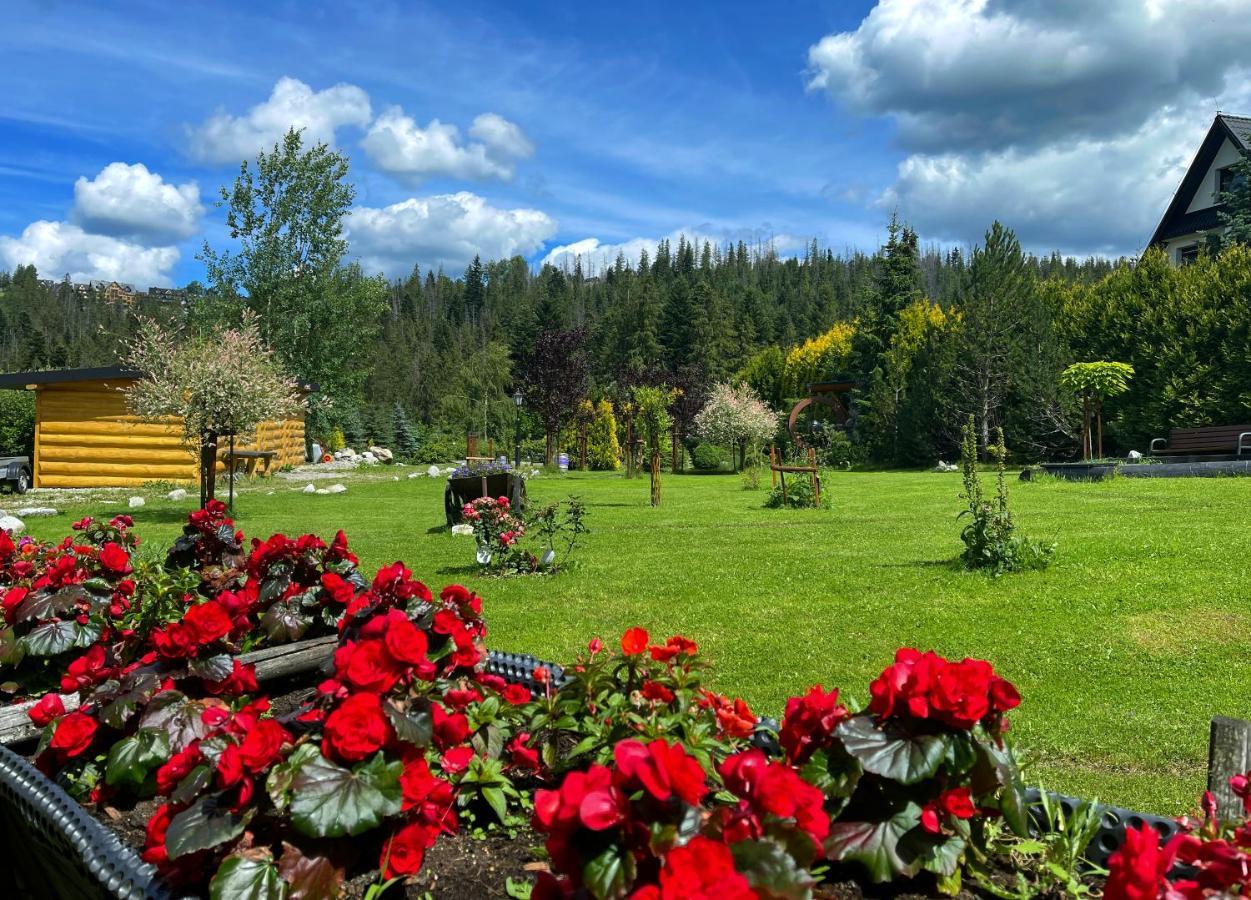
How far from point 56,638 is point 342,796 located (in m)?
2.09

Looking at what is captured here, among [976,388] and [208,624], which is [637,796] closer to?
[208,624]

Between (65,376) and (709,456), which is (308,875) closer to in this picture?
(65,376)

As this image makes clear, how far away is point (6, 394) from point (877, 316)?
29.4m

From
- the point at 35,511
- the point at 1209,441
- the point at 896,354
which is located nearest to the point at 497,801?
the point at 35,511

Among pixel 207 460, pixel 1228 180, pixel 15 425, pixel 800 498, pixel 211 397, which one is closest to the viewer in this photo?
pixel 211 397

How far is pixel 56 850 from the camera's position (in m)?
2.16

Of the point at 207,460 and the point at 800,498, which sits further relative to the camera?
the point at 800,498

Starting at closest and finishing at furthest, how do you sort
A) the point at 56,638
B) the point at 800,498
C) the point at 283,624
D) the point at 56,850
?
the point at 56,850 → the point at 56,638 → the point at 283,624 → the point at 800,498

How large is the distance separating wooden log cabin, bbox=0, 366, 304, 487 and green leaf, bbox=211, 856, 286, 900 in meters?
20.6

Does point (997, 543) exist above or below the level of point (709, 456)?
below

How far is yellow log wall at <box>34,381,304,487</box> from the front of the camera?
812 inches

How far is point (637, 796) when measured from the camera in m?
1.33

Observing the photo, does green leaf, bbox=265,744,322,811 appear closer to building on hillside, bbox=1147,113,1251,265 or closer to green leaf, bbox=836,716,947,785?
green leaf, bbox=836,716,947,785

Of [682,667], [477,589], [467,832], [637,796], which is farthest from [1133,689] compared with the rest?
[477,589]
